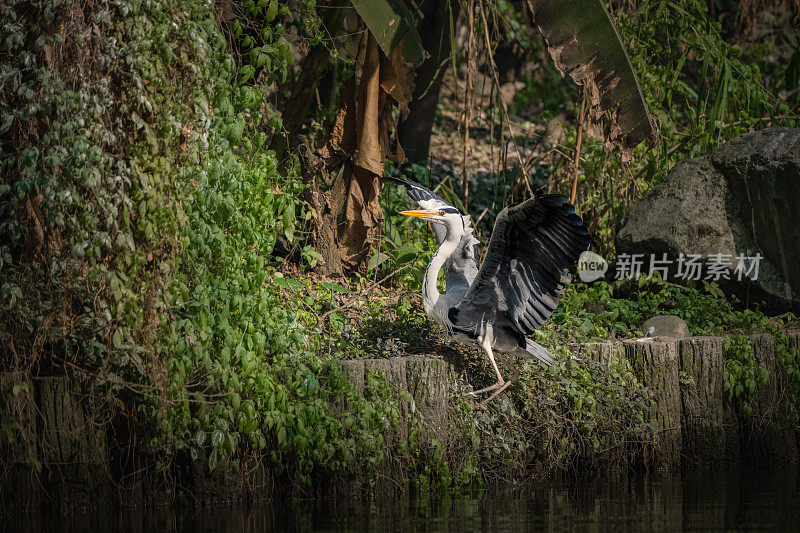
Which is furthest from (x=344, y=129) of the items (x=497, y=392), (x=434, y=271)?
(x=497, y=392)

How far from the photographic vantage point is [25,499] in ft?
15.1

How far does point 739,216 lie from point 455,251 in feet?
9.85

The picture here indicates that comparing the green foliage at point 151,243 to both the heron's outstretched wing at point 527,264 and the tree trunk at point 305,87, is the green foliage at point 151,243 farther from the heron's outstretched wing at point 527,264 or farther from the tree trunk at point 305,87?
the tree trunk at point 305,87

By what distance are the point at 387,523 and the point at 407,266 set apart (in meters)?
2.76

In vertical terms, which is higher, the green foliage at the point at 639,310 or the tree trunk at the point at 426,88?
the tree trunk at the point at 426,88

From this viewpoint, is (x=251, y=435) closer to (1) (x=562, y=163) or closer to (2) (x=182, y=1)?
(2) (x=182, y=1)

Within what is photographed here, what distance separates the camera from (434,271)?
570 cm

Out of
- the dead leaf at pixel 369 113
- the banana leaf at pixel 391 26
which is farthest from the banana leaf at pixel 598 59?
the dead leaf at pixel 369 113

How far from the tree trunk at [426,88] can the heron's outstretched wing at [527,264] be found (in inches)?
149

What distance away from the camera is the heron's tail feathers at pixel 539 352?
553 centimetres

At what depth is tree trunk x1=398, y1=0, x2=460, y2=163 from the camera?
8961 mm

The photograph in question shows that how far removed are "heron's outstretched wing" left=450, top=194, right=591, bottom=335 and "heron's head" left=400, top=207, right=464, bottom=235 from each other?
58 cm

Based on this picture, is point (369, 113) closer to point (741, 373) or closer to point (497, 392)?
point (497, 392)

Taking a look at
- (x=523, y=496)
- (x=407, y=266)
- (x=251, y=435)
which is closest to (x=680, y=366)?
(x=523, y=496)
